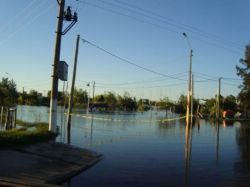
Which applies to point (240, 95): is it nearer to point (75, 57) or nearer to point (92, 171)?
point (75, 57)

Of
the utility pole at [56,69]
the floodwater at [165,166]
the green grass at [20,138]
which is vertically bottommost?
the floodwater at [165,166]

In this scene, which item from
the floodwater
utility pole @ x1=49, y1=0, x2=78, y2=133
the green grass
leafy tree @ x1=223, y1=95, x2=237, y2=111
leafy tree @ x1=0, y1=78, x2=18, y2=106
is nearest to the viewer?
the floodwater

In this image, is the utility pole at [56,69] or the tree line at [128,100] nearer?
the utility pole at [56,69]

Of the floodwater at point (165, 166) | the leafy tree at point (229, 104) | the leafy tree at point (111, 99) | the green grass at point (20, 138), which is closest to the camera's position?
the floodwater at point (165, 166)

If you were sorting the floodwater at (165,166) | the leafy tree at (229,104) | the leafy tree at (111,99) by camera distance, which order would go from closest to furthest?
the floodwater at (165,166), the leafy tree at (229,104), the leafy tree at (111,99)

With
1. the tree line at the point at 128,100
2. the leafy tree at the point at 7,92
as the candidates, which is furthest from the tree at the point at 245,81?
the leafy tree at the point at 7,92

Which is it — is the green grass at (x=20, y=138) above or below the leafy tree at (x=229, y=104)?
below

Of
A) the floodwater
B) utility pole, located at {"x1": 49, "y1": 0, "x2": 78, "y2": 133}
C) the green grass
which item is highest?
utility pole, located at {"x1": 49, "y1": 0, "x2": 78, "y2": 133}

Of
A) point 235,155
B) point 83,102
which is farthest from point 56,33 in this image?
point 83,102

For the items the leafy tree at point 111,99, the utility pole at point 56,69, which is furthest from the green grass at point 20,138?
the leafy tree at point 111,99

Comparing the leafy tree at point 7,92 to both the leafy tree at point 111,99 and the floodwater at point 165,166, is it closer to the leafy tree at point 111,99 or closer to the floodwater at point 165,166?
the floodwater at point 165,166

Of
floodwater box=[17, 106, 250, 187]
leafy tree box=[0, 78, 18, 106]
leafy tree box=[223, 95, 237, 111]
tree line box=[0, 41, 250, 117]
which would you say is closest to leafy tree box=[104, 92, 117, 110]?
tree line box=[0, 41, 250, 117]

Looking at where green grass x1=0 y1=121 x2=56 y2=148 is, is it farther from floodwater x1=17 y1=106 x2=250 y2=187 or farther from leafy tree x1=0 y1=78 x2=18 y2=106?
leafy tree x1=0 y1=78 x2=18 y2=106

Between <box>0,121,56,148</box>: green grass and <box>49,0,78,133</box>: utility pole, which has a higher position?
<box>49,0,78,133</box>: utility pole
